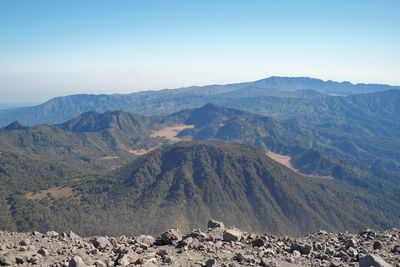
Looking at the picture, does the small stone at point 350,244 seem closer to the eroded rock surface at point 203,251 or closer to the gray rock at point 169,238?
the eroded rock surface at point 203,251

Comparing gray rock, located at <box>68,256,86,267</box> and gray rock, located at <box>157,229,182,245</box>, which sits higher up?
gray rock, located at <box>68,256,86,267</box>

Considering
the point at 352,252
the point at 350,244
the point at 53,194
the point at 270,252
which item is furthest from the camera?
the point at 53,194

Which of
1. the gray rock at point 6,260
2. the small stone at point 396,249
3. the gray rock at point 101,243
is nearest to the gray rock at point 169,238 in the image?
the gray rock at point 101,243

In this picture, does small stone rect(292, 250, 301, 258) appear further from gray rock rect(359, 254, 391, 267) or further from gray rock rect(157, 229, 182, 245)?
gray rock rect(157, 229, 182, 245)

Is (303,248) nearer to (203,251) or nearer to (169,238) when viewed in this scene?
(203,251)

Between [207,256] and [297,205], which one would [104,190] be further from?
[207,256]

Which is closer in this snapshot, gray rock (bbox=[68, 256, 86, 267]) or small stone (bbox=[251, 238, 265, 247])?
gray rock (bbox=[68, 256, 86, 267])

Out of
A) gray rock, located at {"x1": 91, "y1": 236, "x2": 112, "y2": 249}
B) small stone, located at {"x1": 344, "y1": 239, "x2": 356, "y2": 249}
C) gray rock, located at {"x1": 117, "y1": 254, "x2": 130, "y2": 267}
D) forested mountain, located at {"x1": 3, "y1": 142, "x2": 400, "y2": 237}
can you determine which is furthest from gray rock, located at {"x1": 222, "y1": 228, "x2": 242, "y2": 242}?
forested mountain, located at {"x1": 3, "y1": 142, "x2": 400, "y2": 237}

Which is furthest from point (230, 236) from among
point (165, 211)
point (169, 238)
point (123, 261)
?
point (165, 211)
